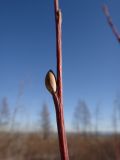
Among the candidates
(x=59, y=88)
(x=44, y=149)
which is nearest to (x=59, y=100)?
(x=59, y=88)

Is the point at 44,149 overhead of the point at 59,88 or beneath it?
overhead

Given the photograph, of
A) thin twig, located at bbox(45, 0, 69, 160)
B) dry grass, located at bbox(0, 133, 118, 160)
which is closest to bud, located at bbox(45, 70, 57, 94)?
thin twig, located at bbox(45, 0, 69, 160)

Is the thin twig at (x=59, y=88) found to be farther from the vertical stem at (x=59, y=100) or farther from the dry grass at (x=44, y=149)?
the dry grass at (x=44, y=149)

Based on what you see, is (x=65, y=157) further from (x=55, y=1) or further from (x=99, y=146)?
(x=99, y=146)

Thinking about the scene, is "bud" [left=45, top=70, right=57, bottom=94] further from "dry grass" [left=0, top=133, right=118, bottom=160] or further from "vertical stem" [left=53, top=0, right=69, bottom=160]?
"dry grass" [left=0, top=133, right=118, bottom=160]

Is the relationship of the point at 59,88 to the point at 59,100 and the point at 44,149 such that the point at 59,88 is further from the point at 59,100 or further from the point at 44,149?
→ the point at 44,149

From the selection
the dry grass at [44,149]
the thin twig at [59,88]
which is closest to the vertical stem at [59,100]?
the thin twig at [59,88]
